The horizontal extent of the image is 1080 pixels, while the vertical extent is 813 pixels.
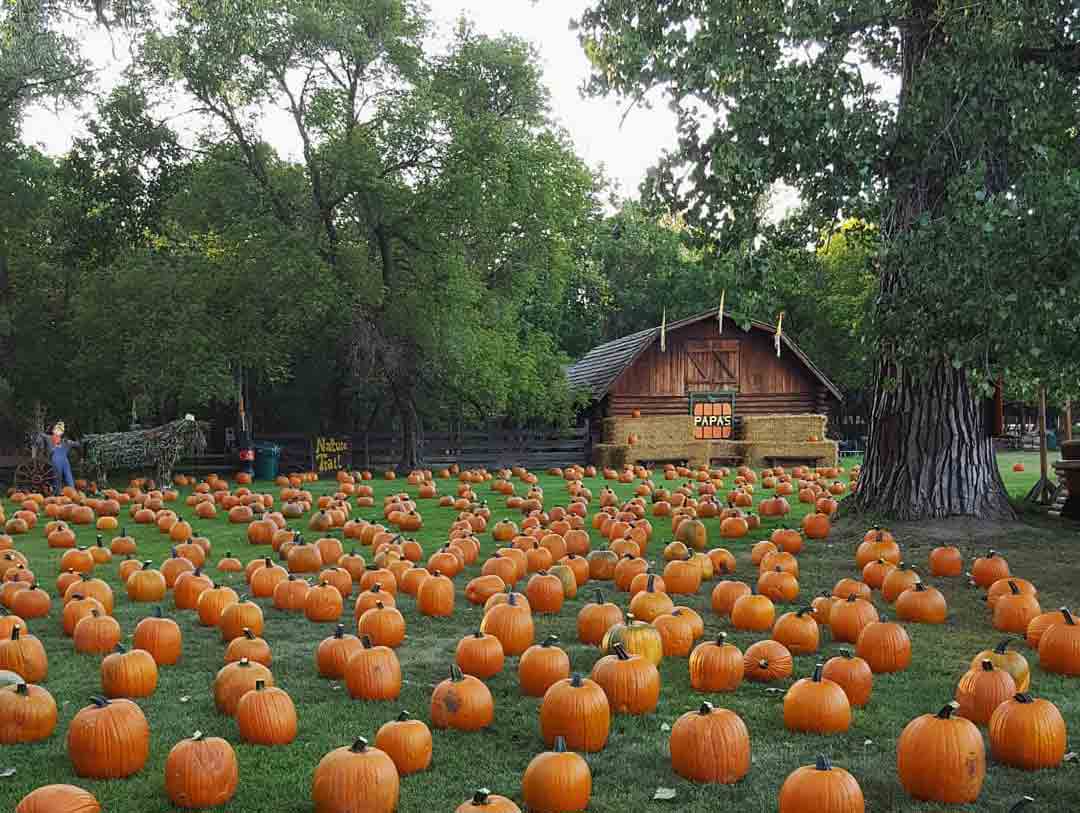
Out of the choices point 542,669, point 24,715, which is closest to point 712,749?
point 542,669

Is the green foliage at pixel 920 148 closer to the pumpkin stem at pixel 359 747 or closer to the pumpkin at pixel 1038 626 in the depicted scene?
the pumpkin at pixel 1038 626

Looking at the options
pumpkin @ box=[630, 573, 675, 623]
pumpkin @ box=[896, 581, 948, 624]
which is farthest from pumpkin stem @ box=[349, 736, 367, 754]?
pumpkin @ box=[896, 581, 948, 624]

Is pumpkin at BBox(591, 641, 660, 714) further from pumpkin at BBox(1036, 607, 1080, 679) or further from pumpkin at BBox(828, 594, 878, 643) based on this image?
pumpkin at BBox(1036, 607, 1080, 679)

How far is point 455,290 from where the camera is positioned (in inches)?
926

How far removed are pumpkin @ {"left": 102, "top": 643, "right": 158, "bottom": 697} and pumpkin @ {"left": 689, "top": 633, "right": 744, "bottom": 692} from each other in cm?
312

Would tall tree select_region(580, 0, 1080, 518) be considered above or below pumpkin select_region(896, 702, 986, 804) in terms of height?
above

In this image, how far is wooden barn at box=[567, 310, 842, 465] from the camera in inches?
1120

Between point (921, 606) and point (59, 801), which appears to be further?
point (921, 606)

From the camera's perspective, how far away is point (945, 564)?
9.14 m

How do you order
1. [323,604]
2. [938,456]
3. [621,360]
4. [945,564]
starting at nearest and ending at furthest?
1. [323,604]
2. [945,564]
3. [938,456]
4. [621,360]

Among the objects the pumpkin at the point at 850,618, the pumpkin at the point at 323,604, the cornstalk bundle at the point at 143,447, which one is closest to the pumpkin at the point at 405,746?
the pumpkin at the point at 323,604

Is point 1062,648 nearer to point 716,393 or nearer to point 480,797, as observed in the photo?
point 480,797

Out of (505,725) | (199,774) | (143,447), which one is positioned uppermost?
(143,447)

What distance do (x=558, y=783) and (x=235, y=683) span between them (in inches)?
84.2
